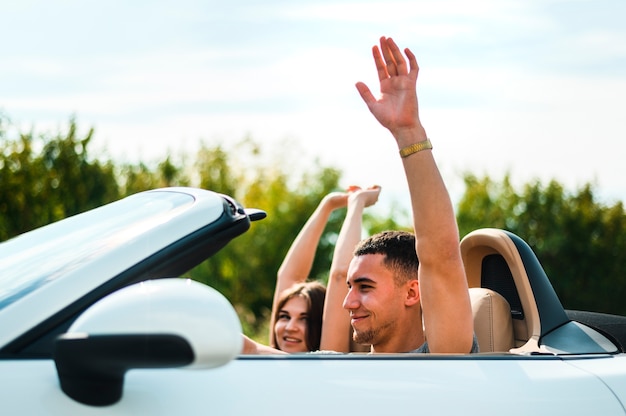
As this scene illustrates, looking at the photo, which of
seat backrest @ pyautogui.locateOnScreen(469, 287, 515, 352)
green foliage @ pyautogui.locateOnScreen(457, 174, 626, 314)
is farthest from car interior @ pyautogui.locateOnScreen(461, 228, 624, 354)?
green foliage @ pyautogui.locateOnScreen(457, 174, 626, 314)

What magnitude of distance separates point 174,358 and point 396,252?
1594mm

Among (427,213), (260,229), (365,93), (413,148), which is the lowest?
(260,229)

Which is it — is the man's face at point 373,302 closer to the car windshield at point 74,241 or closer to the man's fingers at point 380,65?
the man's fingers at point 380,65

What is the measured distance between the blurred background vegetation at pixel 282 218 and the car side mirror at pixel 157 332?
454 inches

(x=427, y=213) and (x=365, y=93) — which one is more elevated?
(x=365, y=93)

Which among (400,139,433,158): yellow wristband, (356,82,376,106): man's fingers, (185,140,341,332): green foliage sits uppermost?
(356,82,376,106): man's fingers

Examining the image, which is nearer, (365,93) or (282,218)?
(365,93)

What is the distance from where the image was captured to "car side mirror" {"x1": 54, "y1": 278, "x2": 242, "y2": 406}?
1576 millimetres

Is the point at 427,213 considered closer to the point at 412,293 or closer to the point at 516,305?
the point at 412,293

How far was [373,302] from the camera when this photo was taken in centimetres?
298

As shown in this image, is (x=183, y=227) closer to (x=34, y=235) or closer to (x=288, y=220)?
(x=34, y=235)

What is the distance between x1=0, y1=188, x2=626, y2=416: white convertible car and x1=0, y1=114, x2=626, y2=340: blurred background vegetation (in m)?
10.8

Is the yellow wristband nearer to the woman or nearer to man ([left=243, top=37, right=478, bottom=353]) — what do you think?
man ([left=243, top=37, right=478, bottom=353])

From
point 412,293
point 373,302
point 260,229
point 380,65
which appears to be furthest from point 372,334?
point 260,229
